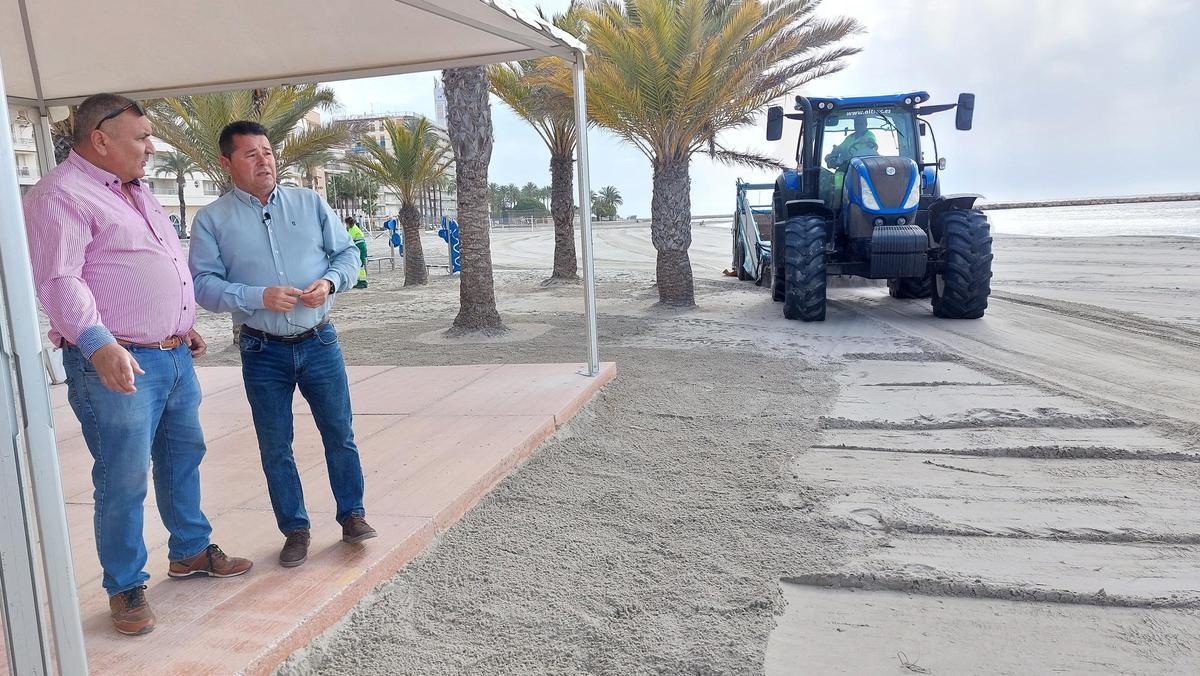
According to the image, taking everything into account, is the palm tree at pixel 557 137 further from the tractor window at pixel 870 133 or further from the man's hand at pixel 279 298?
the man's hand at pixel 279 298

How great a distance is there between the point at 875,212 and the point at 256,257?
25.9ft

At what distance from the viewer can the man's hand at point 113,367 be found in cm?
237

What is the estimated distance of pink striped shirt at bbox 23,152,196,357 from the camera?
2414 millimetres

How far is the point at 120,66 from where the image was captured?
6.10 meters

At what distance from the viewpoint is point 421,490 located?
4.06 meters

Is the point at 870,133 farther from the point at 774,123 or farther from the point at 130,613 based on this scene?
the point at 130,613

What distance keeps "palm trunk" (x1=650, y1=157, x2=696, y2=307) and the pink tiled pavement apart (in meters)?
5.55

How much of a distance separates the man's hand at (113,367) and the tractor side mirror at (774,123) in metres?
9.33

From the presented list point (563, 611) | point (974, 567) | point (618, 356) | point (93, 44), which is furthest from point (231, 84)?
point (974, 567)

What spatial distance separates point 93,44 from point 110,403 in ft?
13.4

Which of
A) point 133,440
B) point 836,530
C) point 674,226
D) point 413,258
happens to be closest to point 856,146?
point 674,226

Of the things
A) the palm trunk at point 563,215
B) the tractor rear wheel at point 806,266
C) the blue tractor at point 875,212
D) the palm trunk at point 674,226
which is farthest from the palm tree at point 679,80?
the palm trunk at point 563,215

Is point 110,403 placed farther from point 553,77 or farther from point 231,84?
point 553,77

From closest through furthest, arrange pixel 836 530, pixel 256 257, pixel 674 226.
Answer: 1. pixel 256 257
2. pixel 836 530
3. pixel 674 226
